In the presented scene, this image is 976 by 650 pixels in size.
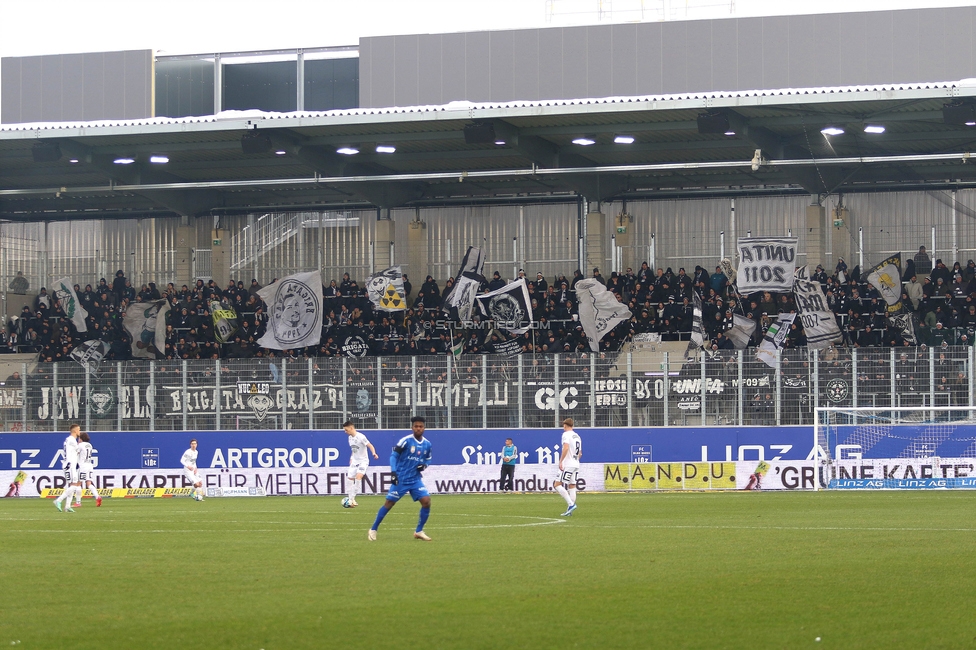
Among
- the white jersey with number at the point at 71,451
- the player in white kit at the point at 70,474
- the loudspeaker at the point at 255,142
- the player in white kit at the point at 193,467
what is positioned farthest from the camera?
the loudspeaker at the point at 255,142

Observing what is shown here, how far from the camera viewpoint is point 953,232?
4438 centimetres

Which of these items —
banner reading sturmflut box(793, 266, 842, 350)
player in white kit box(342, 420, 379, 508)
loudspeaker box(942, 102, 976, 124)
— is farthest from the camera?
banner reading sturmflut box(793, 266, 842, 350)

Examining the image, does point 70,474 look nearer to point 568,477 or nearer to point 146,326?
point 568,477

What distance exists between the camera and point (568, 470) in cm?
2616

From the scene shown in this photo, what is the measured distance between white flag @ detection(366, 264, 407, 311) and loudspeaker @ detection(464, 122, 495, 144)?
872 centimetres

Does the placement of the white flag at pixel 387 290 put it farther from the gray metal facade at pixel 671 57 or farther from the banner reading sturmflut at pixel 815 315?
the banner reading sturmflut at pixel 815 315

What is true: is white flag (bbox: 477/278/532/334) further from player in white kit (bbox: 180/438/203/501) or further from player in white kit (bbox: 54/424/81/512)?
player in white kit (bbox: 54/424/81/512)

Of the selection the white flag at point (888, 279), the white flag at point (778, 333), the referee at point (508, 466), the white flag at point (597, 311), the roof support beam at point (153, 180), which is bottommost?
the referee at point (508, 466)

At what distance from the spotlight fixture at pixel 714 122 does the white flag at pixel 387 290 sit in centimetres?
1295

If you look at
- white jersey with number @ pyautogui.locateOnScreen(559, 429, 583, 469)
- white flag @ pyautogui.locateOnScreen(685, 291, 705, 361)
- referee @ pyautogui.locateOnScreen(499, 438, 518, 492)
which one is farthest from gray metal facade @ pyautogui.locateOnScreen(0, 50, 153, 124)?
white jersey with number @ pyautogui.locateOnScreen(559, 429, 583, 469)

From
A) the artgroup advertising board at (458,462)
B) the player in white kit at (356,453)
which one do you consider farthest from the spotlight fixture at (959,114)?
the player in white kit at (356,453)

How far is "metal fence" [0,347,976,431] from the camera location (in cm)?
3456

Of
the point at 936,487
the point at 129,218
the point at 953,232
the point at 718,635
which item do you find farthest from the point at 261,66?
the point at 718,635

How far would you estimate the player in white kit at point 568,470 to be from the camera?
82.2ft
